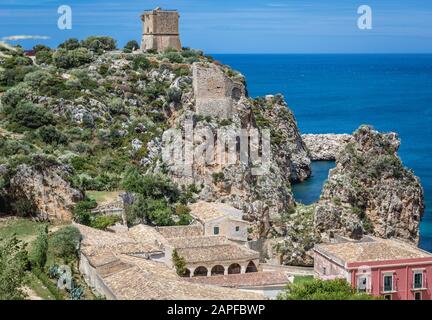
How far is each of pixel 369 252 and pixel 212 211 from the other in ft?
28.2

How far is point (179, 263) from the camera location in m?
26.6

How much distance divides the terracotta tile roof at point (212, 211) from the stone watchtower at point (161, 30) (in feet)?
83.1

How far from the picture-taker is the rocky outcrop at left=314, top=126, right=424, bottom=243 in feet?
137

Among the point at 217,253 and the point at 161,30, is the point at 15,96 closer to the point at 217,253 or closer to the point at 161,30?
the point at 161,30

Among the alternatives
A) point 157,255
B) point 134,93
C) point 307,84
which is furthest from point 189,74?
point 307,84

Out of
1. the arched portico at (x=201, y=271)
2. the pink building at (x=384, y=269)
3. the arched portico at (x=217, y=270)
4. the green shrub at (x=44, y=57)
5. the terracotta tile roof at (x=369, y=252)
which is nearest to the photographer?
the pink building at (x=384, y=269)

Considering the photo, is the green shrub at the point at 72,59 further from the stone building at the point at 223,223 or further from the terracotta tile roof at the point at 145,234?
the terracotta tile roof at the point at 145,234

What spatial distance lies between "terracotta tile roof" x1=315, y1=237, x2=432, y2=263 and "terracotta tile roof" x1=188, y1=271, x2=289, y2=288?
2478mm

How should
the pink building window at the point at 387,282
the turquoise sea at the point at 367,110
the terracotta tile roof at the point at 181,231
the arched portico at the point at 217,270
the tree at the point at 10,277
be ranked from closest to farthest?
the tree at the point at 10,277, the pink building window at the point at 387,282, the arched portico at the point at 217,270, the terracotta tile roof at the point at 181,231, the turquoise sea at the point at 367,110

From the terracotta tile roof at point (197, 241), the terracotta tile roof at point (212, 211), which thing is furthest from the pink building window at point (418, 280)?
the terracotta tile roof at point (212, 211)

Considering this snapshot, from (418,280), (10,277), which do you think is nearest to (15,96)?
(418,280)

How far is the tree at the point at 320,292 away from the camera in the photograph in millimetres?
21688

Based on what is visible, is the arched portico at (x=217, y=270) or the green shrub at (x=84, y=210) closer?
the arched portico at (x=217, y=270)

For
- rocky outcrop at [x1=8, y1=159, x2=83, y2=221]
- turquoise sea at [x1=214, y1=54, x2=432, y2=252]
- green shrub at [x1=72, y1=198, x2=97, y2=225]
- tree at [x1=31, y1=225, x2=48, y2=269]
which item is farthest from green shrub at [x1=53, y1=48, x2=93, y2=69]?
tree at [x1=31, y1=225, x2=48, y2=269]
